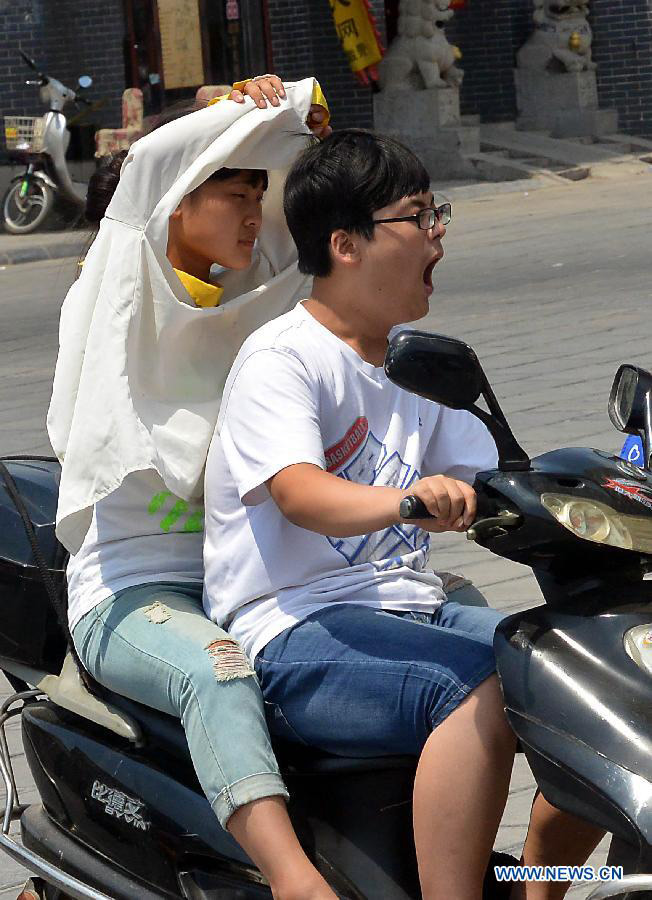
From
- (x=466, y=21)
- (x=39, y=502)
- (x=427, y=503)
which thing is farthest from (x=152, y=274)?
(x=466, y=21)

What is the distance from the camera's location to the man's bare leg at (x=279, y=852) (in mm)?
2205

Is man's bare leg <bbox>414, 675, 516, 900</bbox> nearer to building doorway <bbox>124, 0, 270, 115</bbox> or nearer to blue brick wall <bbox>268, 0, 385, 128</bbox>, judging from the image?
building doorway <bbox>124, 0, 270, 115</bbox>

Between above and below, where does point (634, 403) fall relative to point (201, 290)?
below

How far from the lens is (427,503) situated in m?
1.91

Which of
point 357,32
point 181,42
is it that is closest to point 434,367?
point 181,42

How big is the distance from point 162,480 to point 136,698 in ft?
1.20

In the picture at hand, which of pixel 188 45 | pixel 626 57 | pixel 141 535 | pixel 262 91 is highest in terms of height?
pixel 188 45

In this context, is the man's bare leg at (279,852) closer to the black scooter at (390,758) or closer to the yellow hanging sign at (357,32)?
the black scooter at (390,758)

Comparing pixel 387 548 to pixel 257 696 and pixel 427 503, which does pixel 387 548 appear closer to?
pixel 257 696

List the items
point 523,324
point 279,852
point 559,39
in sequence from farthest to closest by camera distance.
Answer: point 559,39 → point 523,324 → point 279,852

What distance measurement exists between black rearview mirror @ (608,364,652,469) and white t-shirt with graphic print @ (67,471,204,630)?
0.75 meters

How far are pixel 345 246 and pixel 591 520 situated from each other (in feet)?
2.19

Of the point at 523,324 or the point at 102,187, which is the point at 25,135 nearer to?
the point at 523,324

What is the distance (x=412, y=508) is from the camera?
1911 mm
